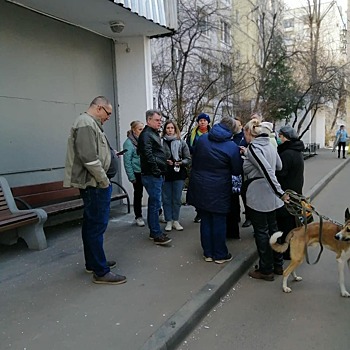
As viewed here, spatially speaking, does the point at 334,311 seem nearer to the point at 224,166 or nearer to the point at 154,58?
the point at 224,166

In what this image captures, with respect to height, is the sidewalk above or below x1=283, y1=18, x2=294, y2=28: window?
below

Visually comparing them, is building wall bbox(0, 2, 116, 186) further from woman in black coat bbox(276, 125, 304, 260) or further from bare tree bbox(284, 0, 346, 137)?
bare tree bbox(284, 0, 346, 137)

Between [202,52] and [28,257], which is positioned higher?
[202,52]

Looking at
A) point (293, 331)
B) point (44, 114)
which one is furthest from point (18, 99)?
point (293, 331)

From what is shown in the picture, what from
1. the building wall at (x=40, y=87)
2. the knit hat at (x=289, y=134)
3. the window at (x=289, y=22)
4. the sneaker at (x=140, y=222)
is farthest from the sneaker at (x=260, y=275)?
the window at (x=289, y=22)

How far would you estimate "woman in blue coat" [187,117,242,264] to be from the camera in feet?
15.3

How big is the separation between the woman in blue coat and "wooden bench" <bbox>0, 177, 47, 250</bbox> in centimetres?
211

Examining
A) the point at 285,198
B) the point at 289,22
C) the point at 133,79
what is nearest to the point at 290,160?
the point at 285,198

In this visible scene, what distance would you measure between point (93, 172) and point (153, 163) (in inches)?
62.1

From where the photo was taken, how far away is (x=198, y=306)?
3770mm

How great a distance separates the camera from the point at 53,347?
309 centimetres

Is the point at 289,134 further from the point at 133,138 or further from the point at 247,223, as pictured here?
the point at 133,138

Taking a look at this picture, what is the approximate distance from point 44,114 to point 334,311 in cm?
519

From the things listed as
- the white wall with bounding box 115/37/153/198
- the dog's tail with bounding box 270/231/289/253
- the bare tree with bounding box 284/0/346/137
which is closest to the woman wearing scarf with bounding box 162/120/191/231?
the white wall with bounding box 115/37/153/198
